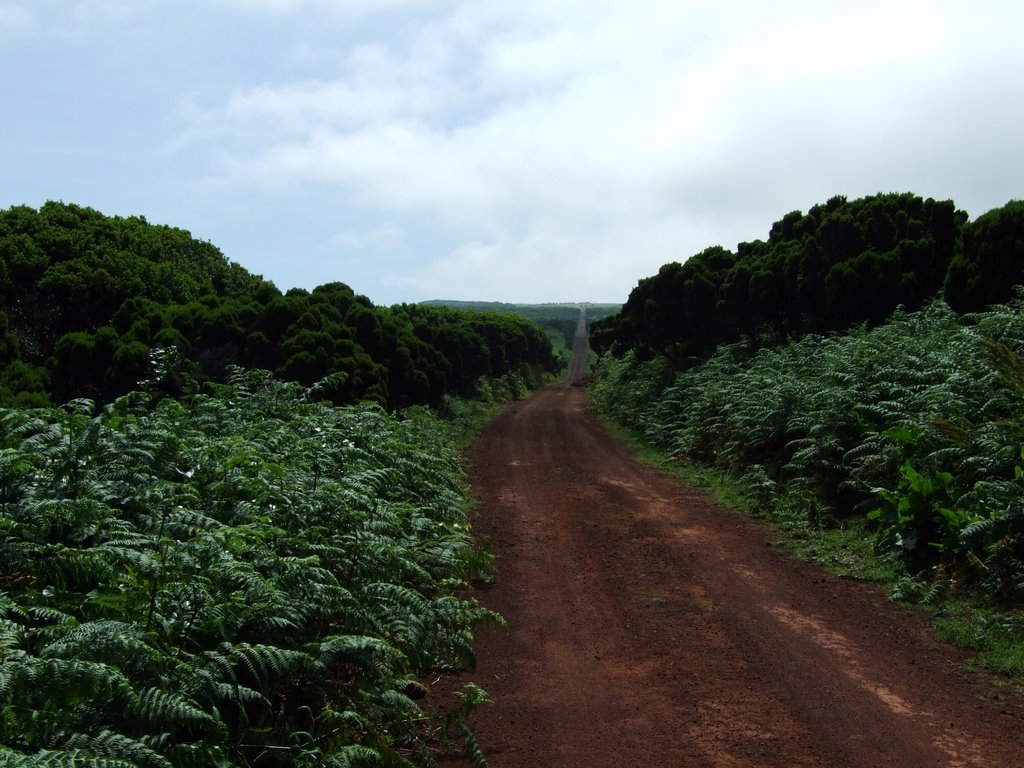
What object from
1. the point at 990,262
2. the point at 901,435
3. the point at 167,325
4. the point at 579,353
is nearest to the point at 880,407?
the point at 901,435

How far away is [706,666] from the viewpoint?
6996mm

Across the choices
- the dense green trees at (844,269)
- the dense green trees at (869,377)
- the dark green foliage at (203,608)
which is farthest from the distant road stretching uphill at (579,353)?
the dark green foliage at (203,608)

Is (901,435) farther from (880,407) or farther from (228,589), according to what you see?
(228,589)

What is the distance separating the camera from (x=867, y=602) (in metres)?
8.83

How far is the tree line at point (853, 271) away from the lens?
52.3ft

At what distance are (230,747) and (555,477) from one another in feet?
43.9

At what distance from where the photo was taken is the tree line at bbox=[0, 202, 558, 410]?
1855 centimetres

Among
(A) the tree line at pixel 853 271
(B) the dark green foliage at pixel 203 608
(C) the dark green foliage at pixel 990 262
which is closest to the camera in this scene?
(B) the dark green foliage at pixel 203 608

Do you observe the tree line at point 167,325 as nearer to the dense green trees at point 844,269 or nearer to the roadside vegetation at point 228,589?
the roadside vegetation at point 228,589

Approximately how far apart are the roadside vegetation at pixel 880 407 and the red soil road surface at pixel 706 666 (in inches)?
28.6

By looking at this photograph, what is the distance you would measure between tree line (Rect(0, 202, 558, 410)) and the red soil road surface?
5.81m

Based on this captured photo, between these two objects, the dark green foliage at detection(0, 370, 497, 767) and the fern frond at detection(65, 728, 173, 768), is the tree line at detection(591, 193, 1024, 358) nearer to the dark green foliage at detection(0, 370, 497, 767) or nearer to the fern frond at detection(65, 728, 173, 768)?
the dark green foliage at detection(0, 370, 497, 767)

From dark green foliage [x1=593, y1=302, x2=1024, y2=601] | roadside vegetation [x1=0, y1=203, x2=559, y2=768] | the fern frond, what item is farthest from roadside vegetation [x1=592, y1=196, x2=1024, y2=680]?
the fern frond

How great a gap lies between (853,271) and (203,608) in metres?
17.8
